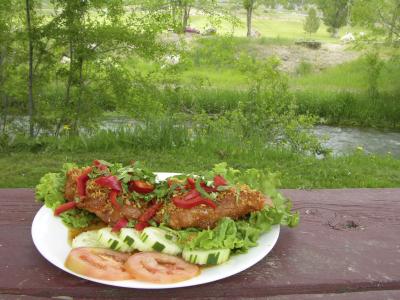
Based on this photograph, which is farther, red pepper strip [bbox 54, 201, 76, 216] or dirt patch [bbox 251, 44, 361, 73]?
dirt patch [bbox 251, 44, 361, 73]

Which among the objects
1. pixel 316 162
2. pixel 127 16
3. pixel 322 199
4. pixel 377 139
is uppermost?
pixel 127 16

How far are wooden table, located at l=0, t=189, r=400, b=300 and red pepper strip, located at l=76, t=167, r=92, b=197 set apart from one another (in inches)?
10.4

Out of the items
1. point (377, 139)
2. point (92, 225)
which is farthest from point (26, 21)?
point (377, 139)

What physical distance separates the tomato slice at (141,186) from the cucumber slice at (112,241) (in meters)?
0.25

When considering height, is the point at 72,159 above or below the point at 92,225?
below

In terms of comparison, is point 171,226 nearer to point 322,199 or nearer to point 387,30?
point 322,199

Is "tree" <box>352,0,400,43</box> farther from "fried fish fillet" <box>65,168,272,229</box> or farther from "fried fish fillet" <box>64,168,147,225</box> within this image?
"fried fish fillet" <box>64,168,147,225</box>

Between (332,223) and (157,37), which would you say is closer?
(332,223)

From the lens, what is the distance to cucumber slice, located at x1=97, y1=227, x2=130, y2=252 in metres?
1.83

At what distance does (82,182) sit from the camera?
216 cm

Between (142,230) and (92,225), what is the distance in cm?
34

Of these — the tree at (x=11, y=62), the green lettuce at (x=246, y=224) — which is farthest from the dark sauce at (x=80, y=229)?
the tree at (x=11, y=62)

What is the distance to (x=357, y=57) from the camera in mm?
21328

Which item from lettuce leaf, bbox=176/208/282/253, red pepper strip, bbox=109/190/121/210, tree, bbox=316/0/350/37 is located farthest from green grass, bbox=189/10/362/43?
lettuce leaf, bbox=176/208/282/253
